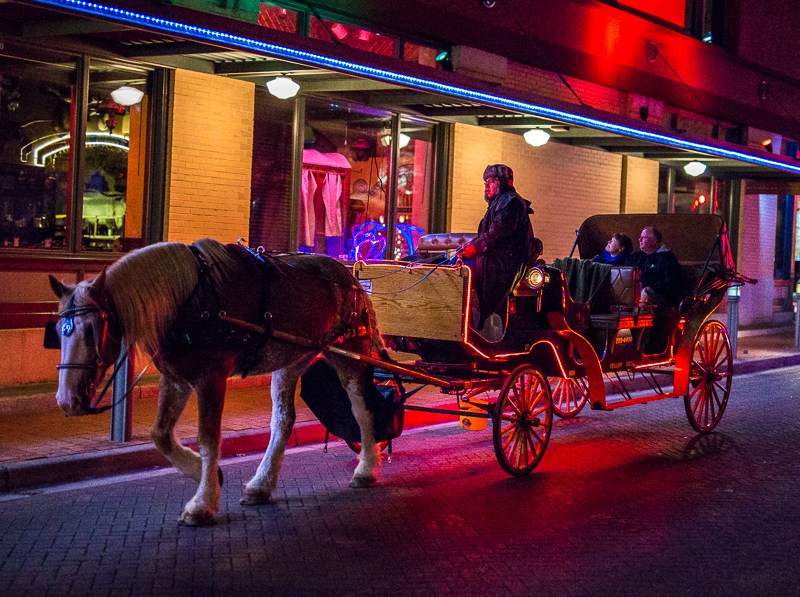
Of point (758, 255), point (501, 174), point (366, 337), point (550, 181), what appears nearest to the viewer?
point (366, 337)

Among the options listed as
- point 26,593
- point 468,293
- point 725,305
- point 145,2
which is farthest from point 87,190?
point 725,305

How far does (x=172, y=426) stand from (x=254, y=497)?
891mm

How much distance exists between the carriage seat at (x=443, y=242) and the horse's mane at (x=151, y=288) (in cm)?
288

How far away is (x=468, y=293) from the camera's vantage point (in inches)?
336

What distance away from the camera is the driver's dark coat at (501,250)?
Answer: 870 cm

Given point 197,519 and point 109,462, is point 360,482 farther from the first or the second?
point 109,462

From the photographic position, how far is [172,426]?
6938mm

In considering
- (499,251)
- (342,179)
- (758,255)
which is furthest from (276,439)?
(758,255)

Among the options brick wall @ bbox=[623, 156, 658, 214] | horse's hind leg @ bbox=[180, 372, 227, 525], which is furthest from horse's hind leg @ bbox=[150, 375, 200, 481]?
brick wall @ bbox=[623, 156, 658, 214]

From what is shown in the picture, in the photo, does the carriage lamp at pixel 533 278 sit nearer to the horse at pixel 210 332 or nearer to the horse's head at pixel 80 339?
the horse at pixel 210 332

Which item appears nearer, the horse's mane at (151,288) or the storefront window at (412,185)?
the horse's mane at (151,288)

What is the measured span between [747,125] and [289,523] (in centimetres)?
1969

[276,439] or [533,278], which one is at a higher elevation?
[533,278]

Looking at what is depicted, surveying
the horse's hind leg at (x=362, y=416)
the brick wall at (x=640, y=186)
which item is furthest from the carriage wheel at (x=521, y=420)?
the brick wall at (x=640, y=186)
